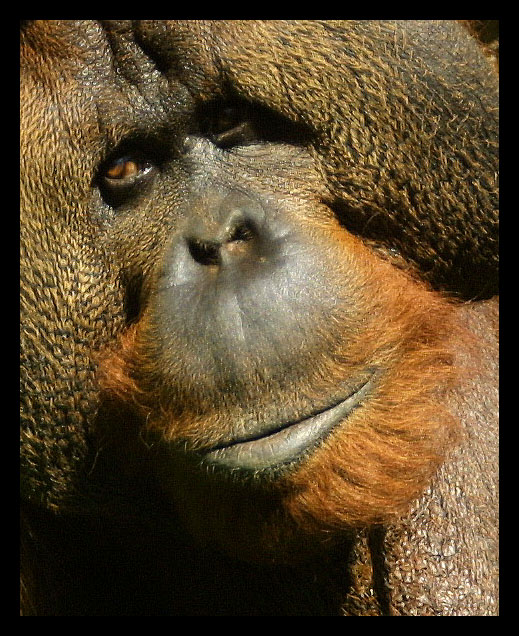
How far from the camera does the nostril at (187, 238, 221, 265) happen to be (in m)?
1.53

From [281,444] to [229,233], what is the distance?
0.35 meters

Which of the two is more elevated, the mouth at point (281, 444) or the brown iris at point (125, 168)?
the brown iris at point (125, 168)

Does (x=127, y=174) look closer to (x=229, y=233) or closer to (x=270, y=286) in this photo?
(x=229, y=233)

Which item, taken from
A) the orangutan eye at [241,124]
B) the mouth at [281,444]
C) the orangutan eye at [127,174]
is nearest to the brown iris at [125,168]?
the orangutan eye at [127,174]

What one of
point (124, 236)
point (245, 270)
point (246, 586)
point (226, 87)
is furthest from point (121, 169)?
point (246, 586)

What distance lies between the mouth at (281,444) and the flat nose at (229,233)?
278 mm

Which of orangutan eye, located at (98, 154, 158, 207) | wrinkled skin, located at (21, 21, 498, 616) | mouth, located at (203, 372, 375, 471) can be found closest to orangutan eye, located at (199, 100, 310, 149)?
wrinkled skin, located at (21, 21, 498, 616)

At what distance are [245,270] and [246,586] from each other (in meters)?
0.87

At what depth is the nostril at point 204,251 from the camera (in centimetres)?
153

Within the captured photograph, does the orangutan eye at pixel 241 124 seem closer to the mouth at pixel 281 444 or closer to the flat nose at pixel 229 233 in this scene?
the flat nose at pixel 229 233

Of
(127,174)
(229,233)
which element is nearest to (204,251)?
(229,233)

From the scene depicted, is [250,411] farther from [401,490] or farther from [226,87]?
[226,87]

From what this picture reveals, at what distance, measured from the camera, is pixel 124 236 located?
168 centimetres

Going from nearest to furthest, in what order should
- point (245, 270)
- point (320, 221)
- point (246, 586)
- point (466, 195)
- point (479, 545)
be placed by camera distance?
point (245, 270)
point (320, 221)
point (466, 195)
point (479, 545)
point (246, 586)
